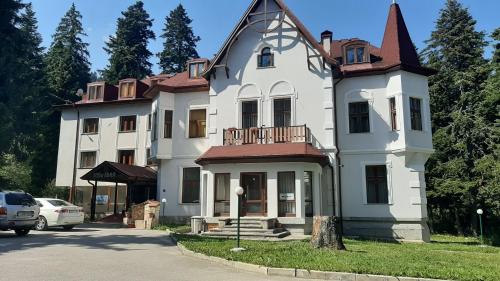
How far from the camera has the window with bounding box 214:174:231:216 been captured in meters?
19.0

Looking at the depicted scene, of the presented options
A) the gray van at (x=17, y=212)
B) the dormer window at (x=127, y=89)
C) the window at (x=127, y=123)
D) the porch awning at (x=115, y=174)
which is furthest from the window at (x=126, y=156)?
the gray van at (x=17, y=212)

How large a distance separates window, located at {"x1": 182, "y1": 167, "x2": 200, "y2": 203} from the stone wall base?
856 cm

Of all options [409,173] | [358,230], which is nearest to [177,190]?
[358,230]

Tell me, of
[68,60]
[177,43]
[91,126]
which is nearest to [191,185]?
[91,126]

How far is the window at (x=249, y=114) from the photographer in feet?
68.9

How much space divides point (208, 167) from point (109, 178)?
7.93m

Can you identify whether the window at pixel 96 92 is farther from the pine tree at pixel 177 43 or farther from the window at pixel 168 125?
the pine tree at pixel 177 43

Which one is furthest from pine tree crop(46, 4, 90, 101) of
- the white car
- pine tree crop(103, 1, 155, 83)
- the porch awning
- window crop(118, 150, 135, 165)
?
the white car

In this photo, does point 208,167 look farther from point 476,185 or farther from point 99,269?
point 476,185

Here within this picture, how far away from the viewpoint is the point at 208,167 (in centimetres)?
1916

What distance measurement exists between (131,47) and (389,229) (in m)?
38.4

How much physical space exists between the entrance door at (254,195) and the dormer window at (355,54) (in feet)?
27.8

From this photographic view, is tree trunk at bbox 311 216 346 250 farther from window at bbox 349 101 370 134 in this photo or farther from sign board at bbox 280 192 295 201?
window at bbox 349 101 370 134

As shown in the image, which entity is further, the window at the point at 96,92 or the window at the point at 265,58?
the window at the point at 96,92
